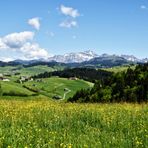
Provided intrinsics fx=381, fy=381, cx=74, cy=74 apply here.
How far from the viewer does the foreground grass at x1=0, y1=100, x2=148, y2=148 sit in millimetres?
10781

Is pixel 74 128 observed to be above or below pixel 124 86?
above

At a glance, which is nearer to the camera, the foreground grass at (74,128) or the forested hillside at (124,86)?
the foreground grass at (74,128)

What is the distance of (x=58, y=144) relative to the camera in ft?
34.3

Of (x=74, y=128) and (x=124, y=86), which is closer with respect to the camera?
(x=74, y=128)

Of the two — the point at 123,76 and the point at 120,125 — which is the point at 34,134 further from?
the point at 123,76

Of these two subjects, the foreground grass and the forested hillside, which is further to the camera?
the forested hillside

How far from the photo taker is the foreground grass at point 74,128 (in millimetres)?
10781

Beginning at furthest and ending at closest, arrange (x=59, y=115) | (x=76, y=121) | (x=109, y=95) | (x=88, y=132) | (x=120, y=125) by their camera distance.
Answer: (x=109, y=95) → (x=59, y=115) → (x=76, y=121) → (x=120, y=125) → (x=88, y=132)

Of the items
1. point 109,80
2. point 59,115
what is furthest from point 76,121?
point 109,80

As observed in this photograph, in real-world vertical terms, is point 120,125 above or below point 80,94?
above

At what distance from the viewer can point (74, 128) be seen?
1449cm

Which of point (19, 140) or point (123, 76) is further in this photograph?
point (123, 76)

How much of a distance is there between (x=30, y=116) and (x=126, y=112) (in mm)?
4478

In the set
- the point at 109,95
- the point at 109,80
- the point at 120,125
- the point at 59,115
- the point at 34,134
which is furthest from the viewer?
the point at 109,80
